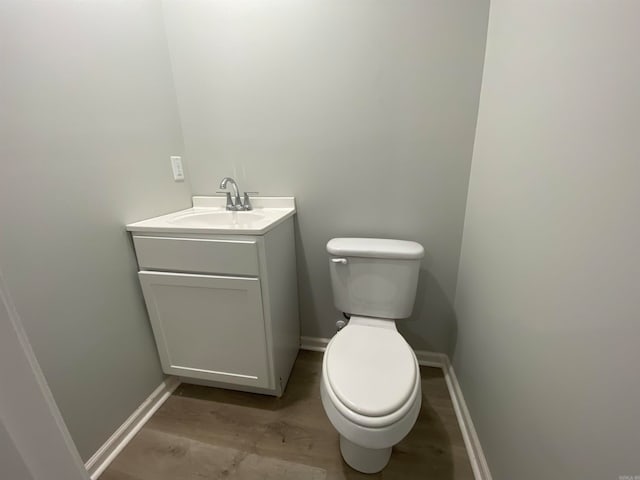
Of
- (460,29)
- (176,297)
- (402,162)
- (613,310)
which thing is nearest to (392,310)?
(402,162)

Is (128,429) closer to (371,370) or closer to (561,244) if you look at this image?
(371,370)


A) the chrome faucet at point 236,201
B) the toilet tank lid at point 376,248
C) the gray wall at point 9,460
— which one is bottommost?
the toilet tank lid at point 376,248

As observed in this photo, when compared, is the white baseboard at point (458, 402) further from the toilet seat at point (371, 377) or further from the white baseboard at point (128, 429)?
the white baseboard at point (128, 429)

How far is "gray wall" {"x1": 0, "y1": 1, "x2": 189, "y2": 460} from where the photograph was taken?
2.59 ft

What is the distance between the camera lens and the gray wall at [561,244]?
0.47 metres

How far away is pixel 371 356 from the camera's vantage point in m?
0.99

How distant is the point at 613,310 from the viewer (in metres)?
0.49

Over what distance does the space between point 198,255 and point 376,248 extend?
29.9 inches

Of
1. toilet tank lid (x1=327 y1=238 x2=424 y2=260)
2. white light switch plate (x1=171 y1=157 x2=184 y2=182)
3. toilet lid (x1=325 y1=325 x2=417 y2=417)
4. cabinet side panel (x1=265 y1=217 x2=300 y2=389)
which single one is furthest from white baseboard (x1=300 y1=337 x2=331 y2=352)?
white light switch plate (x1=171 y1=157 x2=184 y2=182)

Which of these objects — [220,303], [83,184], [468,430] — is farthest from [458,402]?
[83,184]

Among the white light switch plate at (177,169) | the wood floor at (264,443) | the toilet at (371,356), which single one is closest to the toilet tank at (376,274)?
the toilet at (371,356)

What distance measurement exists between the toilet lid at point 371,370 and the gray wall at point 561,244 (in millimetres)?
316

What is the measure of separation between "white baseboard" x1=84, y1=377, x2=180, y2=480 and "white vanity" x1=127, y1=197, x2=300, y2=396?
0.12 metres

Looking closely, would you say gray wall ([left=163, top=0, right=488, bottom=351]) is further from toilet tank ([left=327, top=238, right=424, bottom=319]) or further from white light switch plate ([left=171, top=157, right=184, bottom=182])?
toilet tank ([left=327, top=238, right=424, bottom=319])
